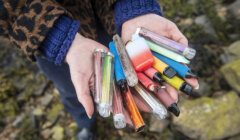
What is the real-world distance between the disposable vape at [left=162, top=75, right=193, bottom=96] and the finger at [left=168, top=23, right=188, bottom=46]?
0.18m

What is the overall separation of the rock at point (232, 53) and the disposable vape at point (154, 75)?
1273 millimetres

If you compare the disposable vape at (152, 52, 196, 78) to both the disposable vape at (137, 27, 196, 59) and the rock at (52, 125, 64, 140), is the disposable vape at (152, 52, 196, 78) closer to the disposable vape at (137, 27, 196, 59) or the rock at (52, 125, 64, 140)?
the disposable vape at (137, 27, 196, 59)

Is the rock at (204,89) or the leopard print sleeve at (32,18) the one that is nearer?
the leopard print sleeve at (32,18)

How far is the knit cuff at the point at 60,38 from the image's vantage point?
5.24 ft

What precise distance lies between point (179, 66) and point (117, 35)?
0.30m

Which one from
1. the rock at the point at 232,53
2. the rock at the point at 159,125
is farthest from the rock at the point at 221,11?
the rock at the point at 159,125

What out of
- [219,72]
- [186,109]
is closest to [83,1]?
[186,109]

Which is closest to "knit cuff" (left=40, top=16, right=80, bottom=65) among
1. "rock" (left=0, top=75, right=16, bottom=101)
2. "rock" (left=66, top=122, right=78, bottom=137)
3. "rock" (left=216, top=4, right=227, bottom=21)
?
"rock" (left=66, top=122, right=78, bottom=137)

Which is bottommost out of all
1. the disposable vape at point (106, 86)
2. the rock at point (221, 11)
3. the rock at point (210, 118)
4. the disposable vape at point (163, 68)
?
the rock at point (210, 118)

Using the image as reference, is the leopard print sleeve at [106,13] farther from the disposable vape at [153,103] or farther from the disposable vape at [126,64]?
the disposable vape at [153,103]

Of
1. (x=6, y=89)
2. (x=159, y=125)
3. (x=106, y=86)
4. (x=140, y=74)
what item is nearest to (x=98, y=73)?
(x=106, y=86)

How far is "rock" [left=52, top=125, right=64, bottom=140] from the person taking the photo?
275 cm

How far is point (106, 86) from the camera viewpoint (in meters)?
1.60

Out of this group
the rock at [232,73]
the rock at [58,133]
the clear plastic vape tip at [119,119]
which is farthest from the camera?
the rock at [58,133]
